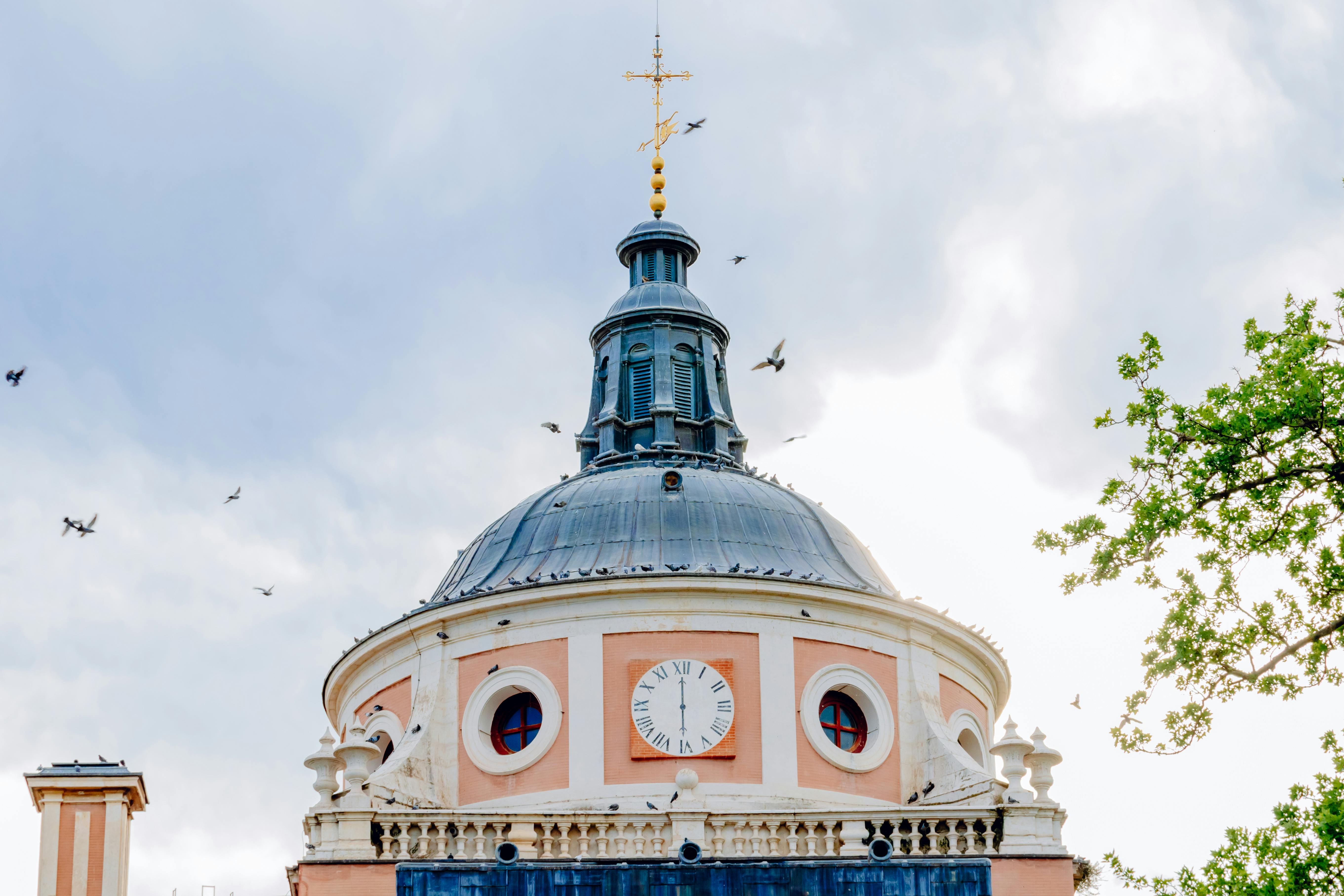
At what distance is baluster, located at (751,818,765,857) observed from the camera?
102ft

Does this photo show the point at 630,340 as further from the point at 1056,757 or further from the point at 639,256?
the point at 1056,757

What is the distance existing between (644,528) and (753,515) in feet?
7.23

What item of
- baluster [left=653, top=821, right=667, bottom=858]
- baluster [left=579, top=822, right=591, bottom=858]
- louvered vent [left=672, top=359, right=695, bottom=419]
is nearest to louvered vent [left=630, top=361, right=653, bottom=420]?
louvered vent [left=672, top=359, right=695, bottom=419]

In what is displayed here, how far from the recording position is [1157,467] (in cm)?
2478

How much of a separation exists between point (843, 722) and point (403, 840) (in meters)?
9.49

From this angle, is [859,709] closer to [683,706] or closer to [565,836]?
[683,706]

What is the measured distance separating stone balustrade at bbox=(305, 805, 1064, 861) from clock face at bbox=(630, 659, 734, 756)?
408 cm

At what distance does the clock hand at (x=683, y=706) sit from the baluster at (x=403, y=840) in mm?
6266

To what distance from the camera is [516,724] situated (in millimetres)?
36750

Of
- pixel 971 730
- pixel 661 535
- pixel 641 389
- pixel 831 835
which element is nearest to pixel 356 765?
pixel 831 835

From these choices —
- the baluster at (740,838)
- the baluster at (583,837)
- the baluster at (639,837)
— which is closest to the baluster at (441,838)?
the baluster at (583,837)

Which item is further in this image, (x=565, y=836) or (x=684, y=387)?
(x=684, y=387)

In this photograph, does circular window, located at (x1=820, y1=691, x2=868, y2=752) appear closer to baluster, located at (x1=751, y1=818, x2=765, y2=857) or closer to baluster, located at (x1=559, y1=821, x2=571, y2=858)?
baluster, located at (x1=751, y1=818, x2=765, y2=857)

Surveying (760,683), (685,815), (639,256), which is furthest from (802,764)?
(639,256)
